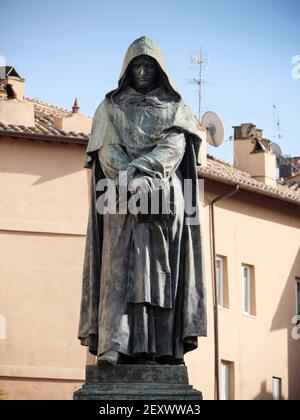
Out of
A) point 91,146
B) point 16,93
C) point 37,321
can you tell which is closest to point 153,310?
point 91,146

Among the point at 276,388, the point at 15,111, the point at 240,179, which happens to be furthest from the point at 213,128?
the point at 15,111

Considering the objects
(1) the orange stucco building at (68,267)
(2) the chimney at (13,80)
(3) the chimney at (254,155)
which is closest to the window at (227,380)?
(1) the orange stucco building at (68,267)

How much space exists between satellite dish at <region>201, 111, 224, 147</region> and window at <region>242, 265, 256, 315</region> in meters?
4.53

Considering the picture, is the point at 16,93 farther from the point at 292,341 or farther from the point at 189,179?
the point at 189,179

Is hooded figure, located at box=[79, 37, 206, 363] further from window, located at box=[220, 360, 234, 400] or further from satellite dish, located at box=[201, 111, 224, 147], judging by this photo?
satellite dish, located at box=[201, 111, 224, 147]

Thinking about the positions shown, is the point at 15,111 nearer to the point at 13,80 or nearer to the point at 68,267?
the point at 13,80

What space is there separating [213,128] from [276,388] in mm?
8312

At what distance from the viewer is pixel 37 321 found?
144 ft

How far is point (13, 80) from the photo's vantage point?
48.5 metres

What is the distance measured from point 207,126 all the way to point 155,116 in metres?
40.1

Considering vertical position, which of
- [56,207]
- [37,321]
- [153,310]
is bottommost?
[153,310]

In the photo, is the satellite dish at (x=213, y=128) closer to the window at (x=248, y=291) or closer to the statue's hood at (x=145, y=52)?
the window at (x=248, y=291)
